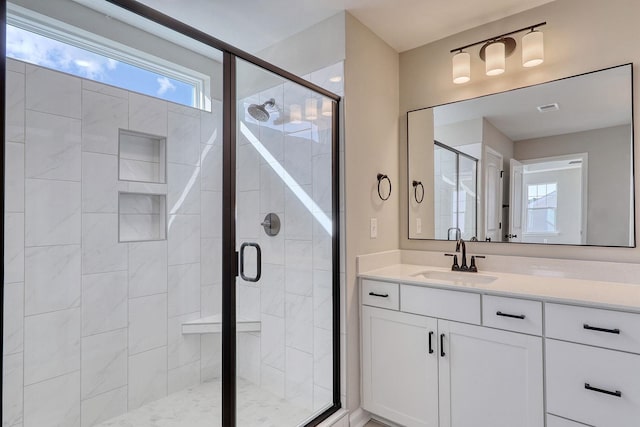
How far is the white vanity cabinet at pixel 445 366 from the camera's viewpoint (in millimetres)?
1632

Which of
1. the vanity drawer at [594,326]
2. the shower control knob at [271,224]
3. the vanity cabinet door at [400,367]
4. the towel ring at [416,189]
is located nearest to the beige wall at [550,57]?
the towel ring at [416,189]

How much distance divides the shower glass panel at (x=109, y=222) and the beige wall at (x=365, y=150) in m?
0.81

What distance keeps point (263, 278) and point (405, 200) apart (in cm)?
122

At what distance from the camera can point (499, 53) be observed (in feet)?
7.02

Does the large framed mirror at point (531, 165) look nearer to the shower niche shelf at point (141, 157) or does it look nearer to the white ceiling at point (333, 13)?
the white ceiling at point (333, 13)

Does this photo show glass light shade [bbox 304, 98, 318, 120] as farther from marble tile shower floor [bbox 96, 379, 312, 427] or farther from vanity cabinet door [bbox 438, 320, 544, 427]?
marble tile shower floor [bbox 96, 379, 312, 427]

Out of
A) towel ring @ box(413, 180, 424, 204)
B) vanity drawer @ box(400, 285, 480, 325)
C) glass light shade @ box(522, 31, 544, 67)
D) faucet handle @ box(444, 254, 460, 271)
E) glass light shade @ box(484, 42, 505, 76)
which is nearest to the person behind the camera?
vanity drawer @ box(400, 285, 480, 325)

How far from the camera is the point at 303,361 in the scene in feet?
7.45

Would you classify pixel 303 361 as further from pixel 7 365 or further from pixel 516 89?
pixel 516 89

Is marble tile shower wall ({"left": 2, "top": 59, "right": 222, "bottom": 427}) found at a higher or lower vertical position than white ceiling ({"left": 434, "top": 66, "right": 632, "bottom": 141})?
lower

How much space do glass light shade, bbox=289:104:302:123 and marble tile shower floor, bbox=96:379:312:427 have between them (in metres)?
1.60

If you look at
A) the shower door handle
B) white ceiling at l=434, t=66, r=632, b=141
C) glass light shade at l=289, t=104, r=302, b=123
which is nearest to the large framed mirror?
white ceiling at l=434, t=66, r=632, b=141

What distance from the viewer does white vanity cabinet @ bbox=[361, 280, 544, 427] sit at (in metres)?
1.63

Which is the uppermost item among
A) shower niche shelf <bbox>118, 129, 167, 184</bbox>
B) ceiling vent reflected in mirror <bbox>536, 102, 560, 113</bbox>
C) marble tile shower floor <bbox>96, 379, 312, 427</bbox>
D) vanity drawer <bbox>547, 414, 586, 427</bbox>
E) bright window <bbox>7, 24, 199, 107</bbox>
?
bright window <bbox>7, 24, 199, 107</bbox>
